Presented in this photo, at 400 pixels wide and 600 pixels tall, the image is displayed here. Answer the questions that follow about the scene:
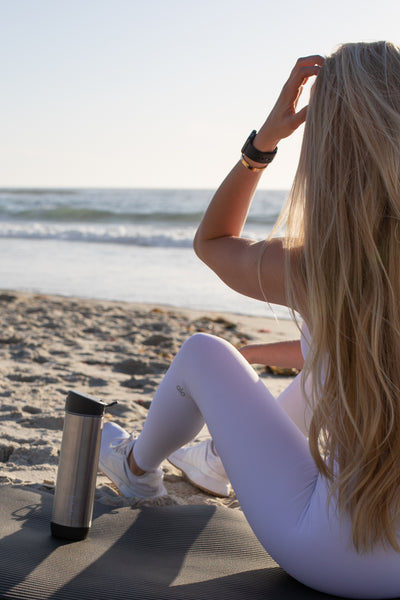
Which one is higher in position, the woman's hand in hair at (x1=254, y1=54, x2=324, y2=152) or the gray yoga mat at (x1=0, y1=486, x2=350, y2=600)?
the woman's hand in hair at (x1=254, y1=54, x2=324, y2=152)

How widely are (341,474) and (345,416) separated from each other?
0.42ft

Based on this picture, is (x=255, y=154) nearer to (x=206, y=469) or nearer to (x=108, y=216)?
(x=206, y=469)

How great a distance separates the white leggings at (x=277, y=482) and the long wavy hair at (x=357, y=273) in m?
0.07

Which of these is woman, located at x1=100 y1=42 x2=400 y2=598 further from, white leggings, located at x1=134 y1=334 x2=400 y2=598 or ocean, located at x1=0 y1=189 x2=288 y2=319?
ocean, located at x1=0 y1=189 x2=288 y2=319

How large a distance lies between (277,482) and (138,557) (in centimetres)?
53

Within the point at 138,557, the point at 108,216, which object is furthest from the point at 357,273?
the point at 108,216

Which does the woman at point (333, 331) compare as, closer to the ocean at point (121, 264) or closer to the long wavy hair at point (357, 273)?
the long wavy hair at point (357, 273)

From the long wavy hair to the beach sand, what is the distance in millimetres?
673

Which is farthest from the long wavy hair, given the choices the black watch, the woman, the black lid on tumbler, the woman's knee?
the black lid on tumbler

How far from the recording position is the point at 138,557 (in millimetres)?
1801

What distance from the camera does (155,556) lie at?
1818mm

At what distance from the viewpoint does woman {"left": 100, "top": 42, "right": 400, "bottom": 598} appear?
4.31 feet

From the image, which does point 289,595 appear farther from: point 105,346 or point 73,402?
point 105,346

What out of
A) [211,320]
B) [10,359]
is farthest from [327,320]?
[211,320]
